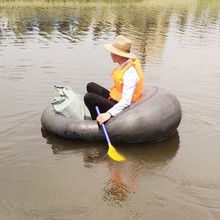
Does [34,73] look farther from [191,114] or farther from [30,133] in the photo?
[191,114]

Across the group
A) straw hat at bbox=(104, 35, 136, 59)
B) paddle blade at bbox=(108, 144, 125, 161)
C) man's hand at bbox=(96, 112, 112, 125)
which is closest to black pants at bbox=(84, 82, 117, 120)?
man's hand at bbox=(96, 112, 112, 125)

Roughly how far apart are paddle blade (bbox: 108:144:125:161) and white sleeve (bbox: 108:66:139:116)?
497 millimetres

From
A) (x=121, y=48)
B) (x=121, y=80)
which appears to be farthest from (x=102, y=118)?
(x=121, y=48)

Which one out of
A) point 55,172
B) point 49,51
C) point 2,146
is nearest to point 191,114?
point 55,172

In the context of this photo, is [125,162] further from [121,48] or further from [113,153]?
[121,48]

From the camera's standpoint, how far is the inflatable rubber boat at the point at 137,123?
4.55m

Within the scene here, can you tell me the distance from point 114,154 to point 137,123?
1.78ft

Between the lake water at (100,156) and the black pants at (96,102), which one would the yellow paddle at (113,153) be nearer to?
the lake water at (100,156)

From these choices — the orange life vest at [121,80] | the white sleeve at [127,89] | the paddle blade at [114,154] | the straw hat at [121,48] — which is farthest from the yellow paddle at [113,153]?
the straw hat at [121,48]

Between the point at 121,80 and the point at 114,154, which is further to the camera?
the point at 121,80

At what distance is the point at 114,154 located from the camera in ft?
14.6

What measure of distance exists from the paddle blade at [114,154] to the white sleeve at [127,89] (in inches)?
19.6

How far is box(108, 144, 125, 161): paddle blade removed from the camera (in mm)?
4406

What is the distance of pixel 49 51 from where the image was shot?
35.8 feet
